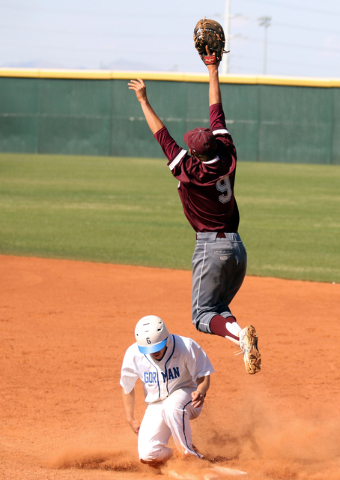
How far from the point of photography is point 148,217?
16.1 m

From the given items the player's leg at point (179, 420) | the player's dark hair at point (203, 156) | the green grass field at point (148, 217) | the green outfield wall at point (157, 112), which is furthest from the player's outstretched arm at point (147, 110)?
the green outfield wall at point (157, 112)

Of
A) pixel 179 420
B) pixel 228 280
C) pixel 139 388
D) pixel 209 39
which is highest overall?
pixel 209 39

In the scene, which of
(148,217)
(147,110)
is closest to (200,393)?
(147,110)

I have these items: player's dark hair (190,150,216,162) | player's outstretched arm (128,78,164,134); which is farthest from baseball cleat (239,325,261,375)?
player's outstretched arm (128,78,164,134)

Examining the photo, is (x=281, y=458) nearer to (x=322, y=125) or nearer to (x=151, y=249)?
(x=151, y=249)

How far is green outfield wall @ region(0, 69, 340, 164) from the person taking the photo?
30984 mm

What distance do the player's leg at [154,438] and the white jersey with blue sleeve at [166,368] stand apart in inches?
5.0

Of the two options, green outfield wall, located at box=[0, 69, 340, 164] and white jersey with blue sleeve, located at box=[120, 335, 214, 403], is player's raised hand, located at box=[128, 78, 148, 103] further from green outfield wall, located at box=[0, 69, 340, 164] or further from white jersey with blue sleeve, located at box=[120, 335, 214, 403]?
green outfield wall, located at box=[0, 69, 340, 164]

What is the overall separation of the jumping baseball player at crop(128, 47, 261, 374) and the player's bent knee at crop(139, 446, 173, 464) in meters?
0.89

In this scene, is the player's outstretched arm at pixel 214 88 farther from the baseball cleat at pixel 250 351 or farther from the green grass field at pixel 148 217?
the green grass field at pixel 148 217

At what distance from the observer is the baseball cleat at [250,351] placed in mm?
4066

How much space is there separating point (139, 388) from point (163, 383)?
1.91 m

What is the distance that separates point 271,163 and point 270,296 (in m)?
22.7

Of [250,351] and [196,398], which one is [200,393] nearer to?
[196,398]
